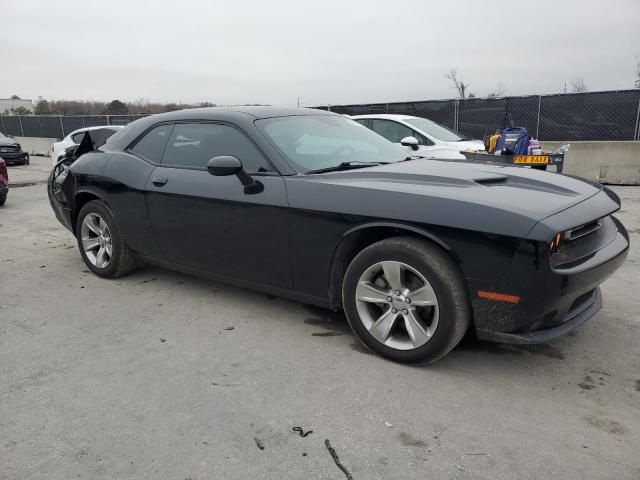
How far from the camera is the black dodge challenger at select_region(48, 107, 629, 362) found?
268 cm

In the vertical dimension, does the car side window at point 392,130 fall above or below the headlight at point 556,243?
above

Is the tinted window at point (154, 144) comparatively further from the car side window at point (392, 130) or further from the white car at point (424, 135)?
the car side window at point (392, 130)

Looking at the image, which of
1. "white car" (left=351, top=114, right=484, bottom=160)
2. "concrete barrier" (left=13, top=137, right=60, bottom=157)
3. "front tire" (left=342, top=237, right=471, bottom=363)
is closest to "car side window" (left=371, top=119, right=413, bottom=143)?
"white car" (left=351, top=114, right=484, bottom=160)

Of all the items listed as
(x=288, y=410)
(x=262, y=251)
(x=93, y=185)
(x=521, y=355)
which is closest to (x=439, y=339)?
(x=521, y=355)

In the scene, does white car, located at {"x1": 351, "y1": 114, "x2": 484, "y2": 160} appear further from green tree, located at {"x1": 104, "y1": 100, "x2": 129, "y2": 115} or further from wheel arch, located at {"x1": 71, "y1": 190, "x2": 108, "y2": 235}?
green tree, located at {"x1": 104, "y1": 100, "x2": 129, "y2": 115}

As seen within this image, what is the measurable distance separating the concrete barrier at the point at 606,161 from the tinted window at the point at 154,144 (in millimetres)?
9480

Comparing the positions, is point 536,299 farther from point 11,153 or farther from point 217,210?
point 11,153

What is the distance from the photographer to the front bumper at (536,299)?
2.57 metres

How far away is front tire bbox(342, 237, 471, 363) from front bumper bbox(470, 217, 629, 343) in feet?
0.43

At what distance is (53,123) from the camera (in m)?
25.5

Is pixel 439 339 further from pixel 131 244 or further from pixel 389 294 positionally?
pixel 131 244

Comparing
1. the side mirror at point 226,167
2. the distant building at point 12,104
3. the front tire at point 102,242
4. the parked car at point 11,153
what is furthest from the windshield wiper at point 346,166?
the distant building at point 12,104

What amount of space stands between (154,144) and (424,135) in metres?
6.49

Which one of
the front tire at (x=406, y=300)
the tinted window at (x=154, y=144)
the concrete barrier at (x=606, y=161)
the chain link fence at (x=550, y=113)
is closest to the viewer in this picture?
the front tire at (x=406, y=300)
